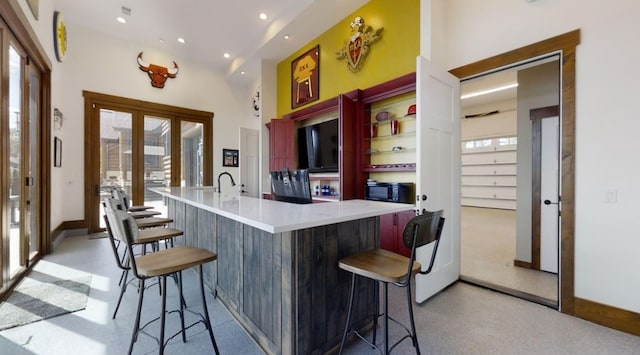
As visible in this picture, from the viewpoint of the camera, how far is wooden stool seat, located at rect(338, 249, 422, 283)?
1426 mm

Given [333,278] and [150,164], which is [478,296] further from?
[150,164]

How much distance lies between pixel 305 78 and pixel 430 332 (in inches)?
183

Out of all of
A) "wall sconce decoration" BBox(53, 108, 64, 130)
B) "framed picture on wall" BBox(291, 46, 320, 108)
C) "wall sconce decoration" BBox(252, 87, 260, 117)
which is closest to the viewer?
"wall sconce decoration" BBox(53, 108, 64, 130)

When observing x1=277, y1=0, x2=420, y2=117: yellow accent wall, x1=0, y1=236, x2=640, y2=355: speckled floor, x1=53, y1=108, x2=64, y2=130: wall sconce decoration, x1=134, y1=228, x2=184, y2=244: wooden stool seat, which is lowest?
x1=0, y1=236, x2=640, y2=355: speckled floor

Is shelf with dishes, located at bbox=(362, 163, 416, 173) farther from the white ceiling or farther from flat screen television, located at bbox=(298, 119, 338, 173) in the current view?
the white ceiling

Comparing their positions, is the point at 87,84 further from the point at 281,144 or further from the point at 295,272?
the point at 295,272

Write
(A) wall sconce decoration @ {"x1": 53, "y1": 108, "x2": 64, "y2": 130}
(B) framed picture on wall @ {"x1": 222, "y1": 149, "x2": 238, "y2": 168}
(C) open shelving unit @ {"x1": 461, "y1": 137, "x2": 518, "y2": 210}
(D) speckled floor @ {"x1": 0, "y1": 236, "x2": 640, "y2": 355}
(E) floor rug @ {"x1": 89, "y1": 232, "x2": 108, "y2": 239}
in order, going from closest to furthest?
(D) speckled floor @ {"x1": 0, "y1": 236, "x2": 640, "y2": 355}, (A) wall sconce decoration @ {"x1": 53, "y1": 108, "x2": 64, "y2": 130}, (E) floor rug @ {"x1": 89, "y1": 232, "x2": 108, "y2": 239}, (B) framed picture on wall @ {"x1": 222, "y1": 149, "x2": 238, "y2": 168}, (C) open shelving unit @ {"x1": 461, "y1": 137, "x2": 518, "y2": 210}

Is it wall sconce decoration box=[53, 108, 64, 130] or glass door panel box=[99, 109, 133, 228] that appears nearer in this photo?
wall sconce decoration box=[53, 108, 64, 130]

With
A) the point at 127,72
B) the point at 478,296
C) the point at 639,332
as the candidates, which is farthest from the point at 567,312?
the point at 127,72

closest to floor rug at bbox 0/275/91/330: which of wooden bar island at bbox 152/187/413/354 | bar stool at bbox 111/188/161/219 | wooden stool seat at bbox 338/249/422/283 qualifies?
bar stool at bbox 111/188/161/219

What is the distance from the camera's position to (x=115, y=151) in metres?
5.84

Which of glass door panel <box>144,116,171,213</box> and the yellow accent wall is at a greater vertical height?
the yellow accent wall

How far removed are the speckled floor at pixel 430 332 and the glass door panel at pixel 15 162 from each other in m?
1.31

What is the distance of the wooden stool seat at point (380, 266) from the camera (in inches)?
56.1
